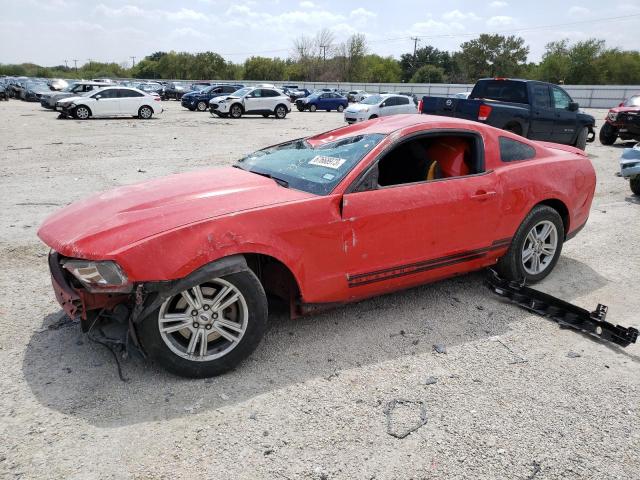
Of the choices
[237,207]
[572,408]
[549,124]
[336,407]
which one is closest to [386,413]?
[336,407]

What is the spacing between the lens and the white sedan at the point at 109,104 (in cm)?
2183

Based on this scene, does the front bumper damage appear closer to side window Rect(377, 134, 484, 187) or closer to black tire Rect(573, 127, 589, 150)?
side window Rect(377, 134, 484, 187)

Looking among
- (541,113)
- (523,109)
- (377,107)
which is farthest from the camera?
(377,107)

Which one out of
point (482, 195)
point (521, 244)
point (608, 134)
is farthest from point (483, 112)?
point (482, 195)

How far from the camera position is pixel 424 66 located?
89.3 meters

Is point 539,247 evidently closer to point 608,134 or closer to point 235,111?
point 608,134

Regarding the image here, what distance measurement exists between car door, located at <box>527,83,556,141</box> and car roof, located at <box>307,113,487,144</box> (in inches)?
325

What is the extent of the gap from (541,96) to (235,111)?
1660 centimetres

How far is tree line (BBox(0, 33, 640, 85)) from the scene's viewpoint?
70.2 metres

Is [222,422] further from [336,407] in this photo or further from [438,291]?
[438,291]

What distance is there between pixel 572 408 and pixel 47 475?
2.78 meters

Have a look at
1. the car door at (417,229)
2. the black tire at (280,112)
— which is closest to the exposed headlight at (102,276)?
the car door at (417,229)

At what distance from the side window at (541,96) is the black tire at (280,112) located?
15819mm

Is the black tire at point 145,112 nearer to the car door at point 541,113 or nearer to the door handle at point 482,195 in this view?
the car door at point 541,113
